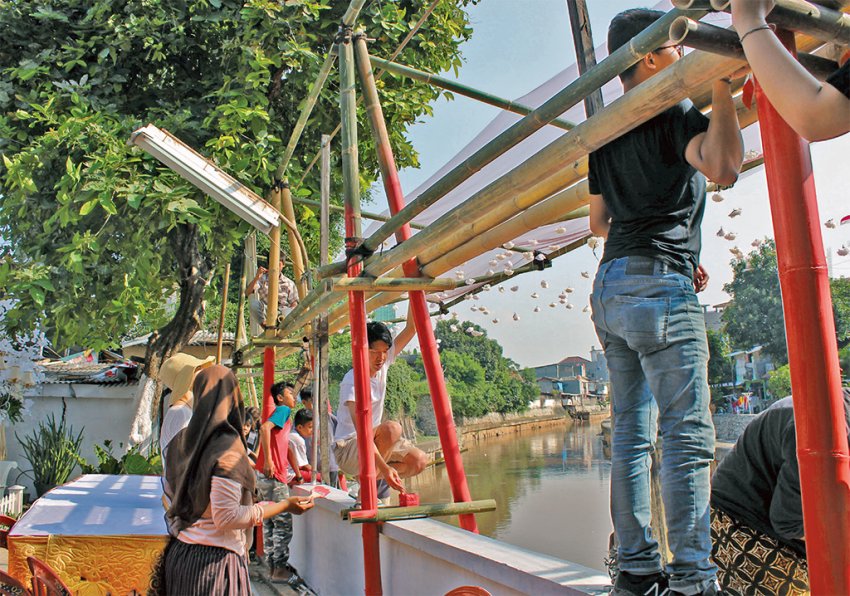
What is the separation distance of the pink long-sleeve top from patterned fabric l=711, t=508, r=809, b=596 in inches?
62.5

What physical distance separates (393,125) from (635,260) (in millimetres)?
6983

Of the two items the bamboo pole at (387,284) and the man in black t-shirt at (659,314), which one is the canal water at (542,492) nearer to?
the bamboo pole at (387,284)

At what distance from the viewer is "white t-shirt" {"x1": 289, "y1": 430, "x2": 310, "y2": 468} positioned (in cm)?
674

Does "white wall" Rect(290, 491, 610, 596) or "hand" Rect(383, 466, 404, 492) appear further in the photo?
"hand" Rect(383, 466, 404, 492)

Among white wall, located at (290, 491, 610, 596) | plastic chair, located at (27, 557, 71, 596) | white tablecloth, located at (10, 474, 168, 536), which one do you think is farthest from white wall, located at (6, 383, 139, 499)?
plastic chair, located at (27, 557, 71, 596)

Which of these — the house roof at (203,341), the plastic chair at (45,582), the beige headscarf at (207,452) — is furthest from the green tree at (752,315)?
the house roof at (203,341)

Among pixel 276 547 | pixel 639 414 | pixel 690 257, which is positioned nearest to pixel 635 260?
pixel 690 257

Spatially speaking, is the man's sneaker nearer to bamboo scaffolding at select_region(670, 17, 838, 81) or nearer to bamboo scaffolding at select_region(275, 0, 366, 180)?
bamboo scaffolding at select_region(670, 17, 838, 81)

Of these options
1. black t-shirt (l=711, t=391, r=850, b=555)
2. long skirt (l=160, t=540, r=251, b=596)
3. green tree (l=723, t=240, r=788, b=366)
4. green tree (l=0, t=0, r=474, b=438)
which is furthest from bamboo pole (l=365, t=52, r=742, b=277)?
green tree (l=0, t=0, r=474, b=438)

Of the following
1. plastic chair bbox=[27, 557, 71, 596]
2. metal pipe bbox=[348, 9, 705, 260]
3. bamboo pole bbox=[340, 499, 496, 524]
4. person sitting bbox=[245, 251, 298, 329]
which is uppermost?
→ person sitting bbox=[245, 251, 298, 329]

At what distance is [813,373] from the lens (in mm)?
1190

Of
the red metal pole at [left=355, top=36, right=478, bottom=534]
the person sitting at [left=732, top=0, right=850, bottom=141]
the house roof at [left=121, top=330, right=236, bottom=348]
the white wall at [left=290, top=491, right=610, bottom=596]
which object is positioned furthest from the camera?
Answer: the house roof at [left=121, top=330, right=236, bottom=348]

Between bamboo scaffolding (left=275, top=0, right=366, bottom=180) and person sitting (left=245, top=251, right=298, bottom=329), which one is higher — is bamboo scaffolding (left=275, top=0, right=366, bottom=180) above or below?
above

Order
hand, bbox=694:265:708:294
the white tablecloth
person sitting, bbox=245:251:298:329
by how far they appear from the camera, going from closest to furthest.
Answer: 1. hand, bbox=694:265:708:294
2. the white tablecloth
3. person sitting, bbox=245:251:298:329
